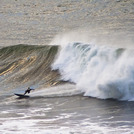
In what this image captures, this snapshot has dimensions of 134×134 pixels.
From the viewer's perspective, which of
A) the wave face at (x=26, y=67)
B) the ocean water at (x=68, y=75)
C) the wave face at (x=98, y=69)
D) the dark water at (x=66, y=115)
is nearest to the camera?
the dark water at (x=66, y=115)

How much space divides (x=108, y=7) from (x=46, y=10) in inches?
308

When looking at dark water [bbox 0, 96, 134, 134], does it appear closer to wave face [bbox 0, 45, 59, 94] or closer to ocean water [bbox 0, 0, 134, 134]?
ocean water [bbox 0, 0, 134, 134]

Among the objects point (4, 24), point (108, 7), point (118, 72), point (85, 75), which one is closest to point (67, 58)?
point (85, 75)

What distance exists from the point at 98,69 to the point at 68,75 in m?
2.76

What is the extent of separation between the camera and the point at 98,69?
2873cm

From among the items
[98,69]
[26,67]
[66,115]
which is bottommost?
[66,115]

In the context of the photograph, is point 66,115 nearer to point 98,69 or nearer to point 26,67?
point 98,69

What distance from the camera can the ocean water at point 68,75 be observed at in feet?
69.3

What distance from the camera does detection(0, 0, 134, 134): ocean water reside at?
69.3ft

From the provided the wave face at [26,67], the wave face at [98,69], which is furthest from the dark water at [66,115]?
the wave face at [26,67]

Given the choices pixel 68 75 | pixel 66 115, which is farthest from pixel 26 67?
pixel 66 115

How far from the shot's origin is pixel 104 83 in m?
26.1

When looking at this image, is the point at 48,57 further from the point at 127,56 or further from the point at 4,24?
the point at 4,24

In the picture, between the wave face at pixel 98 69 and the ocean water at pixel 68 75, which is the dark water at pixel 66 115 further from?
the wave face at pixel 98 69
